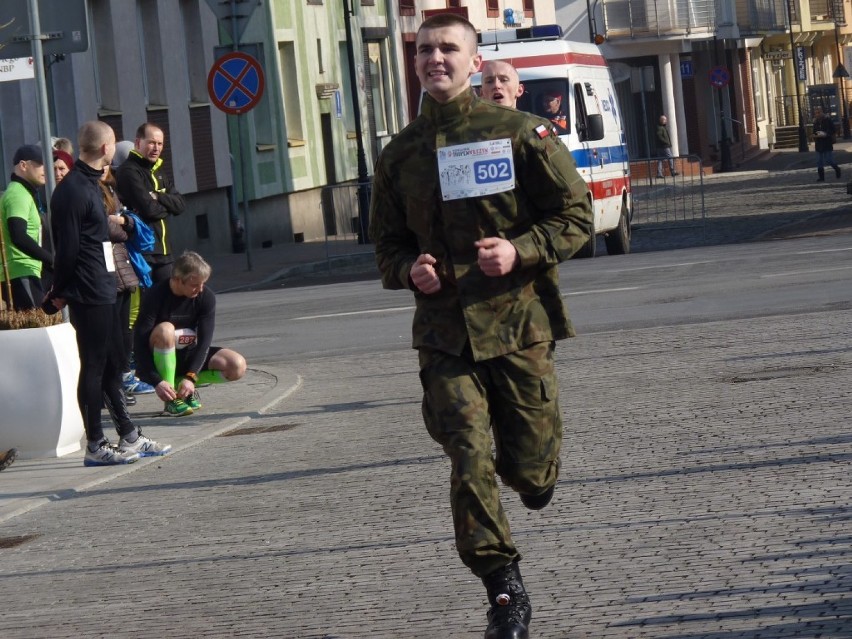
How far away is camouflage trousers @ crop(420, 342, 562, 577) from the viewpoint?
17.7 ft

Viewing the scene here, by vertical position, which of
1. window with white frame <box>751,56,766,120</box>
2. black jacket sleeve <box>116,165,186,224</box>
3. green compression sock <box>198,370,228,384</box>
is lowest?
green compression sock <box>198,370,228,384</box>

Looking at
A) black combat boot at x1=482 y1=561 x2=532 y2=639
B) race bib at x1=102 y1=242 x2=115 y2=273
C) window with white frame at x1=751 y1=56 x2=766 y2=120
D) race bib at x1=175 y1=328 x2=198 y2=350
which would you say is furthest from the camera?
window with white frame at x1=751 y1=56 x2=766 y2=120

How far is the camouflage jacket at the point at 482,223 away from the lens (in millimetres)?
5430

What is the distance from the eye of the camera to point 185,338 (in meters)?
12.0

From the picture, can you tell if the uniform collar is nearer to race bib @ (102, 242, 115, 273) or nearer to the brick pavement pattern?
the brick pavement pattern

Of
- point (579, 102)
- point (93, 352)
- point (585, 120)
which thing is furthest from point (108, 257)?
point (579, 102)

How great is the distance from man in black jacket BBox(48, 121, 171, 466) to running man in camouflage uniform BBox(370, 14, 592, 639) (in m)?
4.71

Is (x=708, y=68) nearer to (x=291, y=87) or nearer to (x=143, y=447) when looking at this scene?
(x=291, y=87)

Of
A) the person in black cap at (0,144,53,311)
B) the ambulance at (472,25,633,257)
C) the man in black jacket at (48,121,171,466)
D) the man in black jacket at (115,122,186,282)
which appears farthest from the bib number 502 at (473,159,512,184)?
the ambulance at (472,25,633,257)

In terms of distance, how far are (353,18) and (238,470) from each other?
3159 cm

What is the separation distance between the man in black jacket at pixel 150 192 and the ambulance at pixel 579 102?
9543 millimetres

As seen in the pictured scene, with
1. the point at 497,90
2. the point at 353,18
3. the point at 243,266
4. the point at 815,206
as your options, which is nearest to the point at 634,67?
the point at 353,18

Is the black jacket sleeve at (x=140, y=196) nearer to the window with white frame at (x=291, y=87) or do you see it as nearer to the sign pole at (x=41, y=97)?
the sign pole at (x=41, y=97)

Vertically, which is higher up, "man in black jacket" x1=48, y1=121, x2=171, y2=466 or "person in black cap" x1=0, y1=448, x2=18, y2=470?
"man in black jacket" x1=48, y1=121, x2=171, y2=466
